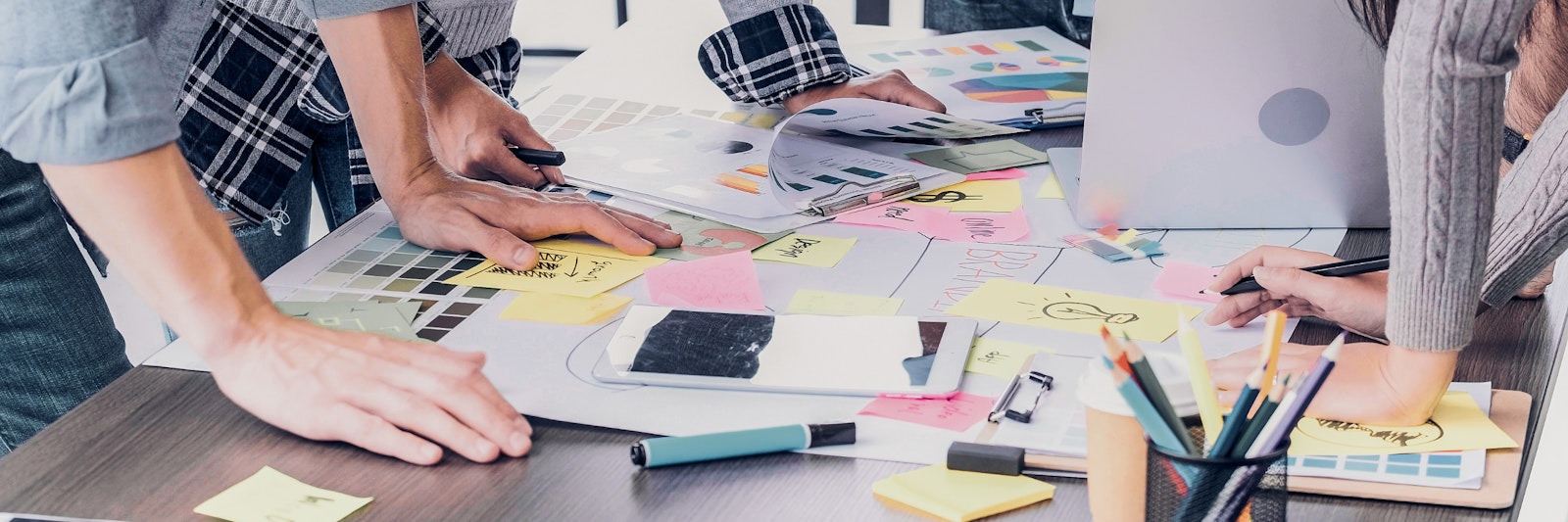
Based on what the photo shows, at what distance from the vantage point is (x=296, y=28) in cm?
130

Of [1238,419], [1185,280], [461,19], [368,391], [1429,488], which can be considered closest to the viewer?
[1238,419]

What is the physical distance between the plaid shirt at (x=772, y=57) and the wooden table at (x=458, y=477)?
78cm

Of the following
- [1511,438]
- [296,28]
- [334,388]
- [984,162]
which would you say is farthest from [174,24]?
[1511,438]

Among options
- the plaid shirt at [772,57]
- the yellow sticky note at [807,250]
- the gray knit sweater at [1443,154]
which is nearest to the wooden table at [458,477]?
the gray knit sweater at [1443,154]

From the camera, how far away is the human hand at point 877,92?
1.44 metres

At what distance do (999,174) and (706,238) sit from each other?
0.34 m

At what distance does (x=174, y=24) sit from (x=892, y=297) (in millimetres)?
695

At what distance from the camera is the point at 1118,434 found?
60 centimetres

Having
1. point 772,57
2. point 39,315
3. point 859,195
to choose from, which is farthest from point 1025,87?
point 39,315

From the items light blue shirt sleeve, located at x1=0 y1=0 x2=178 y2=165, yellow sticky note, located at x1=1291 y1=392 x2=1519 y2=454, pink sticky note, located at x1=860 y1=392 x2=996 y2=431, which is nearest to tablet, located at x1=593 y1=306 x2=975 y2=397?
pink sticky note, located at x1=860 y1=392 x2=996 y2=431

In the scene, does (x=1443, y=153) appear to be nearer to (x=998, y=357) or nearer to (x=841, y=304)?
(x=998, y=357)

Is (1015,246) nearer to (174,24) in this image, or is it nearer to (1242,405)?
(1242,405)

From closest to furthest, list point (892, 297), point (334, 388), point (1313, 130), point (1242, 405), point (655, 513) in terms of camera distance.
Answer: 1. point (1242, 405)
2. point (655, 513)
3. point (334, 388)
4. point (892, 297)
5. point (1313, 130)

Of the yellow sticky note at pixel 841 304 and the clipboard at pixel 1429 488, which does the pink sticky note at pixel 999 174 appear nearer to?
the yellow sticky note at pixel 841 304
